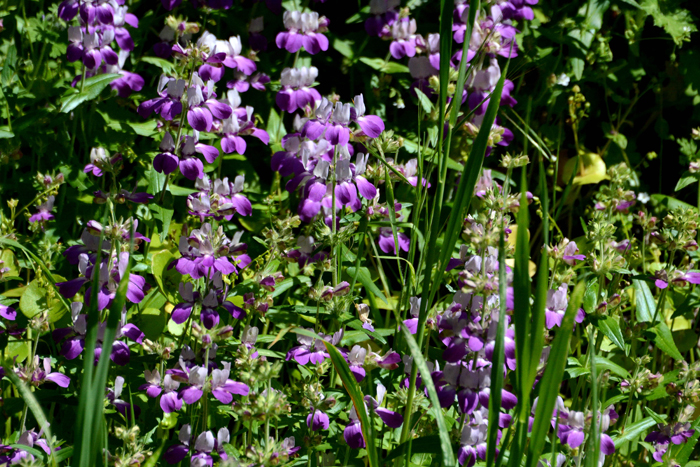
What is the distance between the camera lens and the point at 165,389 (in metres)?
1.68

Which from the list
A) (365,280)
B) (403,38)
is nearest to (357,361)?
(365,280)

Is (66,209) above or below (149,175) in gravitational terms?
below

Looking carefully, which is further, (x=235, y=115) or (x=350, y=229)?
(x=235, y=115)

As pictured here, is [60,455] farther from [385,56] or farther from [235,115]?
[385,56]

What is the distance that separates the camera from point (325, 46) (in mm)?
2582

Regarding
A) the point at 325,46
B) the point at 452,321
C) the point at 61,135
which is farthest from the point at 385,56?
the point at 452,321

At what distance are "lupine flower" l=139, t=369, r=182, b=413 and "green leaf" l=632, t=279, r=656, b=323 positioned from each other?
1.43m

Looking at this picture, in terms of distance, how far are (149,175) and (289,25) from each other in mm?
777

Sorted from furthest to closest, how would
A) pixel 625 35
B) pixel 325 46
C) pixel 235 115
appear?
pixel 625 35
pixel 325 46
pixel 235 115

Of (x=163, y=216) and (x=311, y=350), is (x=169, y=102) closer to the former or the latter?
(x=163, y=216)

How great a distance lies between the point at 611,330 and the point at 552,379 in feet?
2.41

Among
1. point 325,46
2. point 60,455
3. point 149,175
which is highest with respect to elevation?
point 325,46

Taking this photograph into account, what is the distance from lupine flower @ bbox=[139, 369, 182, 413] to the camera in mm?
Result: 1651

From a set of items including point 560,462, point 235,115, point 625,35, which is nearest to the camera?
point 560,462
